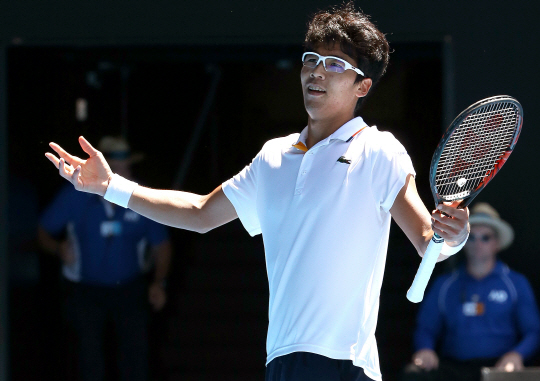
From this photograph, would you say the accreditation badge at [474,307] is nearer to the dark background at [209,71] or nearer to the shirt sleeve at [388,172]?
the dark background at [209,71]

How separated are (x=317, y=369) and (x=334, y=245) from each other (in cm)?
33

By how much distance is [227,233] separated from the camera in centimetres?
691

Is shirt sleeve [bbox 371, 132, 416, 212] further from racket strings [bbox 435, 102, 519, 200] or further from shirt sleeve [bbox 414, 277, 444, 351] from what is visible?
shirt sleeve [bbox 414, 277, 444, 351]

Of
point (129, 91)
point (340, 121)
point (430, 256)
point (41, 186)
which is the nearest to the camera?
point (430, 256)

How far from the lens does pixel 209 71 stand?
7.48m

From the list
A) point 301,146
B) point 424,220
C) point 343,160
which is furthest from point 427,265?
point 301,146

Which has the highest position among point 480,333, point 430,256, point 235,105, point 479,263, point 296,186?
point 235,105

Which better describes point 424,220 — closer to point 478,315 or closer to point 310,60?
point 310,60

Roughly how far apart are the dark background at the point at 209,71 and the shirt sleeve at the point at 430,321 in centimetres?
49

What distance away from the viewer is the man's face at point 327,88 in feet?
7.55

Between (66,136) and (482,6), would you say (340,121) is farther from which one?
(66,136)

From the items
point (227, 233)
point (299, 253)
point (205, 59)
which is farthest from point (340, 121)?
point (227, 233)

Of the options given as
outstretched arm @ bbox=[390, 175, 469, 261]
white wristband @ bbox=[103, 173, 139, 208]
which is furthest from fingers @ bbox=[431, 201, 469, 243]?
white wristband @ bbox=[103, 173, 139, 208]

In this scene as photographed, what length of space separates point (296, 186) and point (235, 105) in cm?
656
